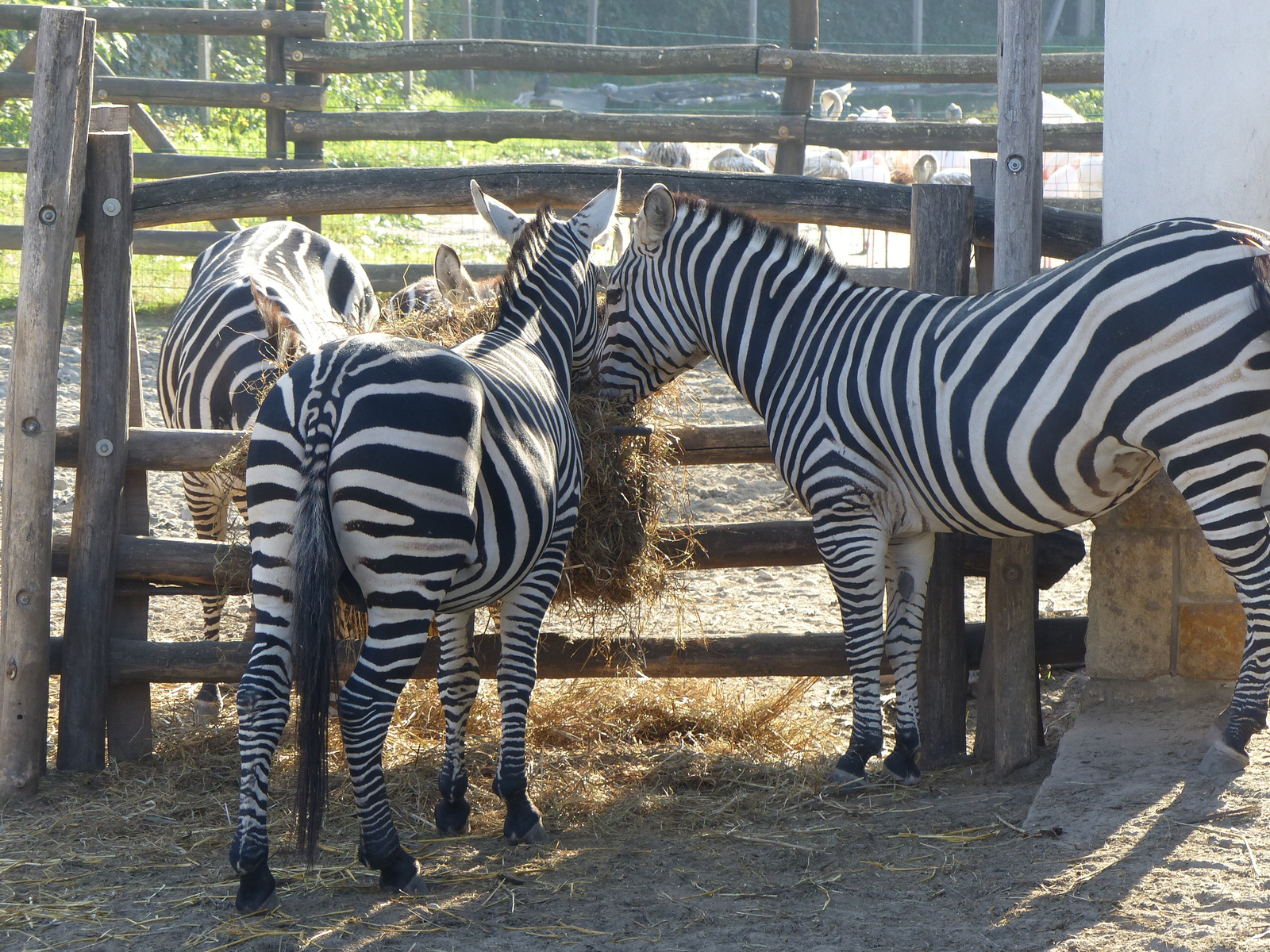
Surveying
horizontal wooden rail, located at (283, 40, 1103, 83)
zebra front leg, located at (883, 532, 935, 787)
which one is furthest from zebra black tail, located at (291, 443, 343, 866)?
horizontal wooden rail, located at (283, 40, 1103, 83)

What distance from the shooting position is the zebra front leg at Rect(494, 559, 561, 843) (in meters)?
3.93

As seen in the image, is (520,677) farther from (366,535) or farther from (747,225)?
(747,225)

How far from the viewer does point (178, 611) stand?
614 cm

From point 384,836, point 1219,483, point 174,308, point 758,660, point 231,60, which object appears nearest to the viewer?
point 384,836

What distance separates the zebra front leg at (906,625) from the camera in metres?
4.48

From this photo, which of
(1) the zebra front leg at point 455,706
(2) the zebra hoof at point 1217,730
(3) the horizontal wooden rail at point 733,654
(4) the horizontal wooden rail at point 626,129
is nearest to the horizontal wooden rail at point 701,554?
(3) the horizontal wooden rail at point 733,654

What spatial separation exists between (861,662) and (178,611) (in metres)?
3.68

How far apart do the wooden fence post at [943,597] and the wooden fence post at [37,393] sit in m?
3.23

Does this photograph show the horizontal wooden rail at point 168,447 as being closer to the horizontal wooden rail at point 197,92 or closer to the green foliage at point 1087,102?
the horizontal wooden rail at point 197,92

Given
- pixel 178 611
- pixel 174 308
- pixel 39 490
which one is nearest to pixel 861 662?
pixel 39 490

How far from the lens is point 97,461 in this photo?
177 inches

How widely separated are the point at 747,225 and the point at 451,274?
4.83 feet

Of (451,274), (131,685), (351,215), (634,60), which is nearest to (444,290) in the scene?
(451,274)

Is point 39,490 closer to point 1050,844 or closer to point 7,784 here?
point 7,784
